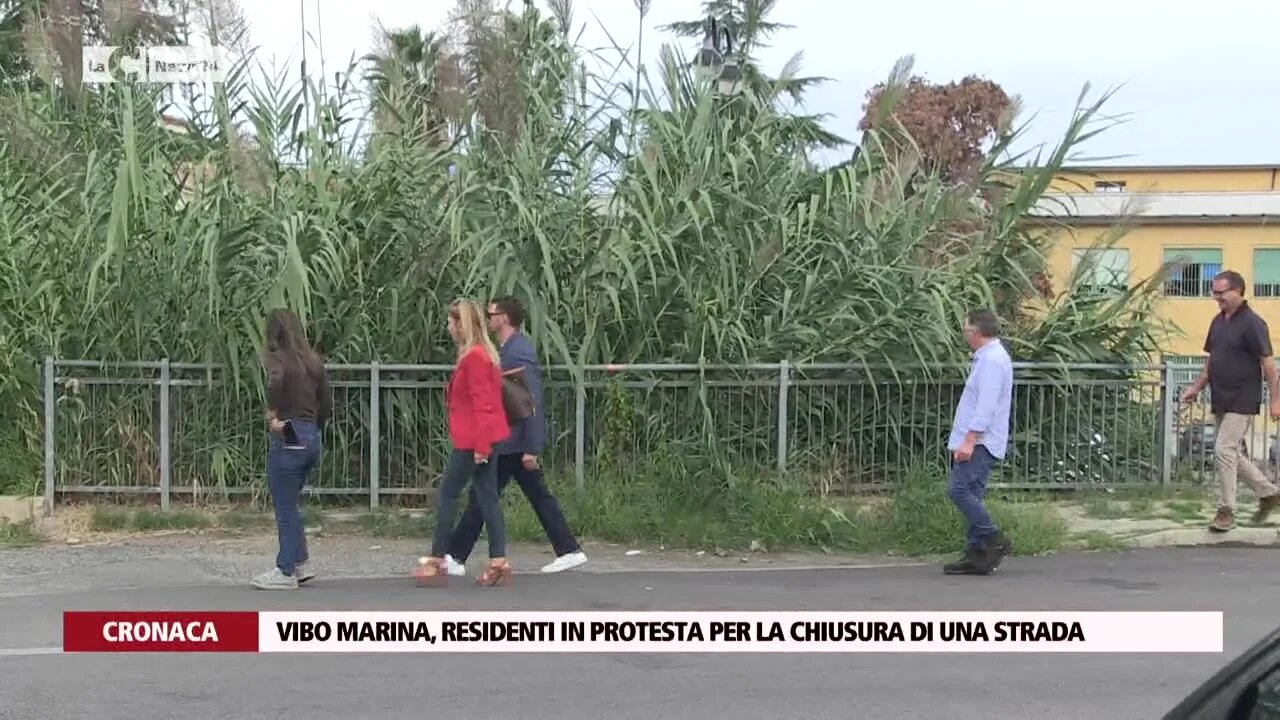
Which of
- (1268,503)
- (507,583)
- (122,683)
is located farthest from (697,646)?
(1268,503)

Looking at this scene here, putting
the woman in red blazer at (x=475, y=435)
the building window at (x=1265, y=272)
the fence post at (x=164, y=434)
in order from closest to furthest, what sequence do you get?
1. the woman in red blazer at (x=475, y=435)
2. the fence post at (x=164, y=434)
3. the building window at (x=1265, y=272)

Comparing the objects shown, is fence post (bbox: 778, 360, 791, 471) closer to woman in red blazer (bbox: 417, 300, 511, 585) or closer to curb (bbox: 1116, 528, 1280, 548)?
curb (bbox: 1116, 528, 1280, 548)

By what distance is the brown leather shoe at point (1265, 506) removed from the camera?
29.0ft

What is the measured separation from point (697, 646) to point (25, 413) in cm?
636

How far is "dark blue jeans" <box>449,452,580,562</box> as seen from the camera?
24.4ft

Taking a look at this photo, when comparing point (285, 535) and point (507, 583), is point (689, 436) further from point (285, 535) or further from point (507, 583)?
point (285, 535)

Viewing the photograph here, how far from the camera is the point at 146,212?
922 centimetres

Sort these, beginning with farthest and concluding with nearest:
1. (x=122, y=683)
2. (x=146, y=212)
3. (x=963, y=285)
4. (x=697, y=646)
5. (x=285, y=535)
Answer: (x=963, y=285), (x=146, y=212), (x=285, y=535), (x=697, y=646), (x=122, y=683)

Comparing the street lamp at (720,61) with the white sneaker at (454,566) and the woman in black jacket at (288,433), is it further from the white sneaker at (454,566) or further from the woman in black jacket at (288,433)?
the white sneaker at (454,566)

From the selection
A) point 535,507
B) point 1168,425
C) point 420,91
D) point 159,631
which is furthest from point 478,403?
point 1168,425

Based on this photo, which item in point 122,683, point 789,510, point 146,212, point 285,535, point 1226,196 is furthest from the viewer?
point 1226,196

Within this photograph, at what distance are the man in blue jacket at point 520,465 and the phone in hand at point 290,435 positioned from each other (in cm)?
113

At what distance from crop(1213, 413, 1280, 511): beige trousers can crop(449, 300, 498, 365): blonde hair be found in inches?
218

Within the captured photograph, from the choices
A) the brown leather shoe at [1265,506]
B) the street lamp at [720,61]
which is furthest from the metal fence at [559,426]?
the street lamp at [720,61]
